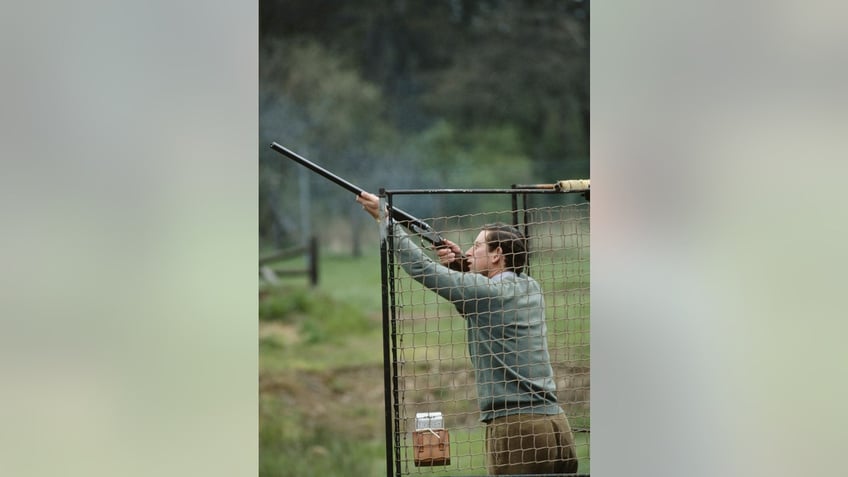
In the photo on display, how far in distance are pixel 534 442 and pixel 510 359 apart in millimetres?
187

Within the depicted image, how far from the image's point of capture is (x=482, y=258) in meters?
2.01

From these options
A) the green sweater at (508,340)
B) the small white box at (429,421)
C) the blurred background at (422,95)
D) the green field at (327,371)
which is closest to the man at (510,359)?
the green sweater at (508,340)

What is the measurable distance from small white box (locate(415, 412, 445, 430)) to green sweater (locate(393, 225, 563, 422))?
12cm

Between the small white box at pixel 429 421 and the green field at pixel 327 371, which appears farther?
the green field at pixel 327 371

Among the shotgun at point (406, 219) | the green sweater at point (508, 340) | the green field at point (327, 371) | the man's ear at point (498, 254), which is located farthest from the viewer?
the green field at point (327, 371)

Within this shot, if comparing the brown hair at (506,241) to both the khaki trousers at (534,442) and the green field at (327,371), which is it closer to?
the khaki trousers at (534,442)

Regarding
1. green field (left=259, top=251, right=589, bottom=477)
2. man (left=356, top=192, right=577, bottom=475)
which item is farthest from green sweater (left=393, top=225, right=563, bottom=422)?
green field (left=259, top=251, right=589, bottom=477)

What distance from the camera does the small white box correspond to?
1765 mm

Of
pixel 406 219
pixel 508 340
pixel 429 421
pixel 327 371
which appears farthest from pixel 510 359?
pixel 327 371

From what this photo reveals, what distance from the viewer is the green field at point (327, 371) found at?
4469 mm

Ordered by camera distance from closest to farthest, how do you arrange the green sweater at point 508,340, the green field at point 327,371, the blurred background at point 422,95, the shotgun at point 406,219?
1. the shotgun at point 406,219
2. the green sweater at point 508,340
3. the green field at point 327,371
4. the blurred background at point 422,95

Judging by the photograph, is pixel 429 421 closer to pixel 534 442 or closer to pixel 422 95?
pixel 534 442
